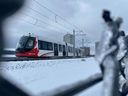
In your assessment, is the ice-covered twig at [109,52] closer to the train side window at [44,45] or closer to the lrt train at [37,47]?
the lrt train at [37,47]

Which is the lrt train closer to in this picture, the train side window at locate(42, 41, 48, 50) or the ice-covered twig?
the train side window at locate(42, 41, 48, 50)

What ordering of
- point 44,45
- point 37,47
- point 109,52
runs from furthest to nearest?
point 44,45
point 37,47
point 109,52

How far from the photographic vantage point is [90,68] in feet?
5.31

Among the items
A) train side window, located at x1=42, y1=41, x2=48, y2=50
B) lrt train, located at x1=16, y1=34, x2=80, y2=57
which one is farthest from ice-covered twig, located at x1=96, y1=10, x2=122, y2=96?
train side window, located at x1=42, y1=41, x2=48, y2=50

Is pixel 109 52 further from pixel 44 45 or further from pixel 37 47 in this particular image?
pixel 44 45

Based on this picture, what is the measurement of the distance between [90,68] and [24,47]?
75.5ft

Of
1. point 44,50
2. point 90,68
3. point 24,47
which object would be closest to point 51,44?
point 44,50

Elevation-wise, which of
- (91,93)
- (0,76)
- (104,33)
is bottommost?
(91,93)

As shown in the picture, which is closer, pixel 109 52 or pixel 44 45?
pixel 109 52

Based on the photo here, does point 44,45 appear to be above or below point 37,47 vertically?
above

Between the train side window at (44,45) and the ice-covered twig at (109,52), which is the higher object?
the train side window at (44,45)

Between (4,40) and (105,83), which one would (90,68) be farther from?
(4,40)

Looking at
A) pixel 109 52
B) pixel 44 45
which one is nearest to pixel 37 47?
pixel 44 45

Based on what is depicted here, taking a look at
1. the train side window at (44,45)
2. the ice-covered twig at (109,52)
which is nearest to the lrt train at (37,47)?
the train side window at (44,45)
